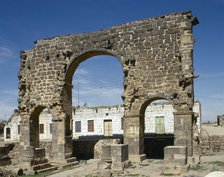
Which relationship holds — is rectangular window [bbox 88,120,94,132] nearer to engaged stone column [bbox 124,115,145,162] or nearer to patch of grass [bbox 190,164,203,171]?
engaged stone column [bbox 124,115,145,162]

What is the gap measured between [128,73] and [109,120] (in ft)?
48.5

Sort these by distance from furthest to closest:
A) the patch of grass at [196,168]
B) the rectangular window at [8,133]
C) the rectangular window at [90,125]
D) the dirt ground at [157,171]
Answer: the rectangular window at [8,133]
the rectangular window at [90,125]
the patch of grass at [196,168]
the dirt ground at [157,171]

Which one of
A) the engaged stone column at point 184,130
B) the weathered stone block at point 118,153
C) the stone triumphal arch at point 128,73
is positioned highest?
the stone triumphal arch at point 128,73

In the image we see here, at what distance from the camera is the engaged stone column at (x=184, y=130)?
15.2 metres

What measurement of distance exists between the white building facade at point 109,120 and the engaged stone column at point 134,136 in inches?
485

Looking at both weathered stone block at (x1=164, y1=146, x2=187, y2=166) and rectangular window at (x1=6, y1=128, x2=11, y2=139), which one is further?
rectangular window at (x1=6, y1=128, x2=11, y2=139)

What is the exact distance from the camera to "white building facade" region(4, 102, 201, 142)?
28984 millimetres

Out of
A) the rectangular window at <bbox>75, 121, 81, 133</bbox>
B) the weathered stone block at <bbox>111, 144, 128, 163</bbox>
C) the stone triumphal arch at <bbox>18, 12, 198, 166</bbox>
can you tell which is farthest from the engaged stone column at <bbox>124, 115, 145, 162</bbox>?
the rectangular window at <bbox>75, 121, 81, 133</bbox>

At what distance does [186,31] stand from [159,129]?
14866mm

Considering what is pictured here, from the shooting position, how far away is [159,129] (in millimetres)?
29172

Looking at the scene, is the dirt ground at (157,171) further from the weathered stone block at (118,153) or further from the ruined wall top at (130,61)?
the ruined wall top at (130,61)

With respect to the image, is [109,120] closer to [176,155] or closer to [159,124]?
[159,124]

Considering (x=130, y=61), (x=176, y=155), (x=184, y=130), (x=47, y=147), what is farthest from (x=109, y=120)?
(x=176, y=155)

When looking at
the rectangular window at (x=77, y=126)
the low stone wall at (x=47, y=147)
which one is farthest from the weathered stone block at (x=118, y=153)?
the rectangular window at (x=77, y=126)
